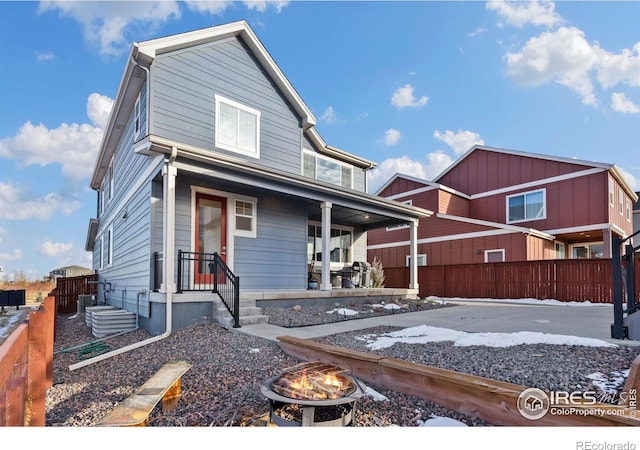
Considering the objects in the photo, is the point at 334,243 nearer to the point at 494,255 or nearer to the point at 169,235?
the point at 169,235

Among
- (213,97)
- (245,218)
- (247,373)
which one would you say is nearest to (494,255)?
(245,218)

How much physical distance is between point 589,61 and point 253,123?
5.99 meters

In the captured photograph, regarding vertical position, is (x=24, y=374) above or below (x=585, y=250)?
below

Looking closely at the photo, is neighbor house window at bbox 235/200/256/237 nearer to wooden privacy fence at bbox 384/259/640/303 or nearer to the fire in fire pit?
the fire in fire pit

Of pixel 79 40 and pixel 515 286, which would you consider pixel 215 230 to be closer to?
pixel 79 40

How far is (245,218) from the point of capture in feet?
24.6

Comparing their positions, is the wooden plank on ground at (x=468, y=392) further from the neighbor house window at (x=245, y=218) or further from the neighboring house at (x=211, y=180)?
the neighbor house window at (x=245, y=218)

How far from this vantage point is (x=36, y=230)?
5.06 metres

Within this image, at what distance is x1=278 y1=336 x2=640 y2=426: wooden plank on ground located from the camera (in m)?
1.87

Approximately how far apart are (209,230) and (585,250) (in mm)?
16025


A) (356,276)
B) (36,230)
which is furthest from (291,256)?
(36,230)

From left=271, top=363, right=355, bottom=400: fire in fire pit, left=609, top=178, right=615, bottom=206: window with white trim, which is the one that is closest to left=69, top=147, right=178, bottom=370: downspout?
left=271, top=363, right=355, bottom=400: fire in fire pit

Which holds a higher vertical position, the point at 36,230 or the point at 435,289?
the point at 36,230

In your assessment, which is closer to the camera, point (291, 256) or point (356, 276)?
point (291, 256)
